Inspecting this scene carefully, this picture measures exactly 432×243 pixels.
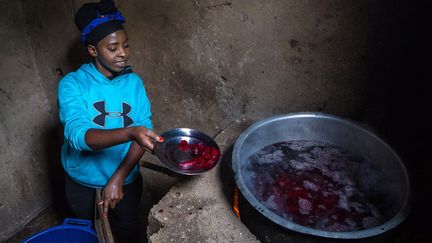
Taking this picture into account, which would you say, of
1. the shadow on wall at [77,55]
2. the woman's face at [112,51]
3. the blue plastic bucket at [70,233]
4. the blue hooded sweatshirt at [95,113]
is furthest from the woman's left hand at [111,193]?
the shadow on wall at [77,55]

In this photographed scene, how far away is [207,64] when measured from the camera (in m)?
3.02

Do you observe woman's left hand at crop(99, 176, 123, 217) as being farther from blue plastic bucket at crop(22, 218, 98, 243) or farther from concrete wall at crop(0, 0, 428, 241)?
concrete wall at crop(0, 0, 428, 241)

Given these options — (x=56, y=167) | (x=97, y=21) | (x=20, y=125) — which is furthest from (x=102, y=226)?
(x=56, y=167)

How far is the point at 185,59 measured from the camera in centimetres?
312

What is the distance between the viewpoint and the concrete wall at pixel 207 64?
2.34m

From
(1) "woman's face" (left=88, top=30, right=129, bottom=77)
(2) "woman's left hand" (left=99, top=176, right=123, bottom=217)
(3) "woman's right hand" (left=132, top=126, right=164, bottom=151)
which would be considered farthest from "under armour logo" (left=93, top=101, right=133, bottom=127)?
(3) "woman's right hand" (left=132, top=126, right=164, bottom=151)

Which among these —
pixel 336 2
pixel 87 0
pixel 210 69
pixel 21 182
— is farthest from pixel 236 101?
pixel 21 182

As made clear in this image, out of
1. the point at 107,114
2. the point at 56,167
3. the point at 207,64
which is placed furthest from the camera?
the point at 56,167

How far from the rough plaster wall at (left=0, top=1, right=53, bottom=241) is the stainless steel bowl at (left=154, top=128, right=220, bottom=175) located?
90.9 inches

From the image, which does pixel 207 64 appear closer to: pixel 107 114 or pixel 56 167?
pixel 107 114

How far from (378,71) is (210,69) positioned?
1379 millimetres

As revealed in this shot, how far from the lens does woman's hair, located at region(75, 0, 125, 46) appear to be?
2.17 meters

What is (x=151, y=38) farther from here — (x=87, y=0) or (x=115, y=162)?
(x=115, y=162)

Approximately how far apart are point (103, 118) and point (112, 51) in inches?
18.6
